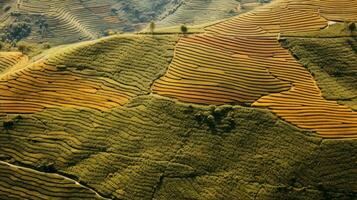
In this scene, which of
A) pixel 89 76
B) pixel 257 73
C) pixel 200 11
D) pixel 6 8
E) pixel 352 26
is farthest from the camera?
pixel 200 11

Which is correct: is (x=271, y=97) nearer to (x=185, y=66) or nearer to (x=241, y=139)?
(x=241, y=139)

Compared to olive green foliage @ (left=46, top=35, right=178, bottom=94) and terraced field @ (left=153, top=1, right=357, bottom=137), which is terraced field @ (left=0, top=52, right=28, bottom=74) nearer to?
olive green foliage @ (left=46, top=35, right=178, bottom=94)

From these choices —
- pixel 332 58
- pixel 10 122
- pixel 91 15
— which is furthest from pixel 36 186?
pixel 91 15

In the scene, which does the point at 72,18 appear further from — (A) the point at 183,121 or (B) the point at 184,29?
(A) the point at 183,121

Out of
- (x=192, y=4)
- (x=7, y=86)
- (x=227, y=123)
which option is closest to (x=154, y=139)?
(x=227, y=123)

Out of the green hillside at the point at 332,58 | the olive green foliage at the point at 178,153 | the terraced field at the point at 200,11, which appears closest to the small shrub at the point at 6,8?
the terraced field at the point at 200,11

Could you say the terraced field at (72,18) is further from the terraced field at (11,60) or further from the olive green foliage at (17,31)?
the terraced field at (11,60)
